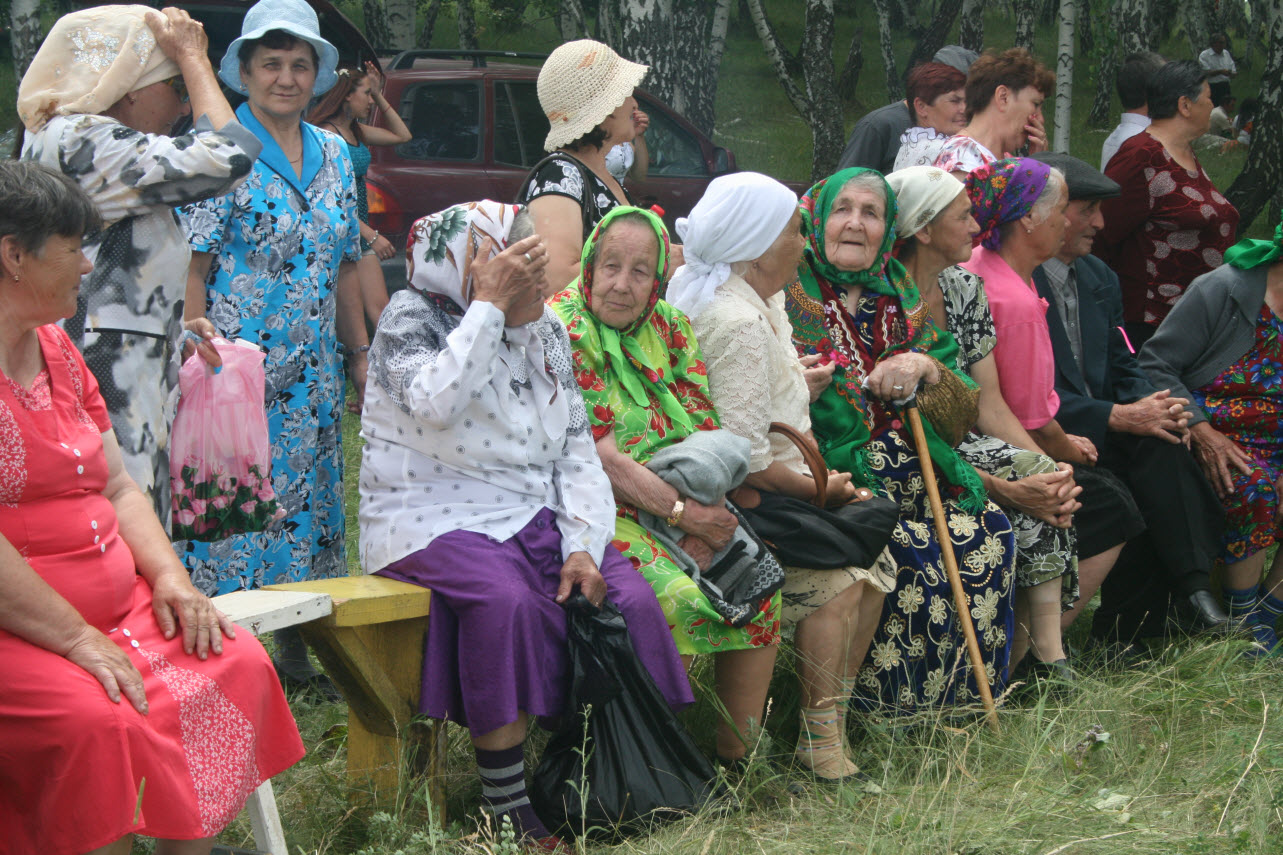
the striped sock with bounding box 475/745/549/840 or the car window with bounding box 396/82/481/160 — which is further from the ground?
the car window with bounding box 396/82/481/160

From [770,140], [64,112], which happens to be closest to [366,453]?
[64,112]

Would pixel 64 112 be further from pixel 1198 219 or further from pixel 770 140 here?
pixel 770 140

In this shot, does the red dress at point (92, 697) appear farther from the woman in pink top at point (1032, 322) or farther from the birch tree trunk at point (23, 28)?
the birch tree trunk at point (23, 28)

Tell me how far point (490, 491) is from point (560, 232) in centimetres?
108

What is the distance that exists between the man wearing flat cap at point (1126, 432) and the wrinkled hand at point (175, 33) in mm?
3143

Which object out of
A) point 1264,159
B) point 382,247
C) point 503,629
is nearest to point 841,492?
point 503,629

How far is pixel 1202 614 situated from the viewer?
4770 mm

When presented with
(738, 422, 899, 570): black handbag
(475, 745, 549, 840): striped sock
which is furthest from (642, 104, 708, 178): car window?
(475, 745, 549, 840): striped sock

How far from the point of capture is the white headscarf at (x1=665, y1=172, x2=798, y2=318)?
3688mm

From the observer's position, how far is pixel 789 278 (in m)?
3.92

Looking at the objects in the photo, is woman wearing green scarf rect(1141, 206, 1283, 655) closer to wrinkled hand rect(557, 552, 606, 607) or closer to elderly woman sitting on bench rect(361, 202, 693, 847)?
elderly woman sitting on bench rect(361, 202, 693, 847)

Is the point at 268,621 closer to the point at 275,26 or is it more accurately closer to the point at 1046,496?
the point at 275,26

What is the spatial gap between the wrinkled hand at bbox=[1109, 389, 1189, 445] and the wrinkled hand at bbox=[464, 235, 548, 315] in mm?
2708

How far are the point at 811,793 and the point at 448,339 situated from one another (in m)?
1.55
